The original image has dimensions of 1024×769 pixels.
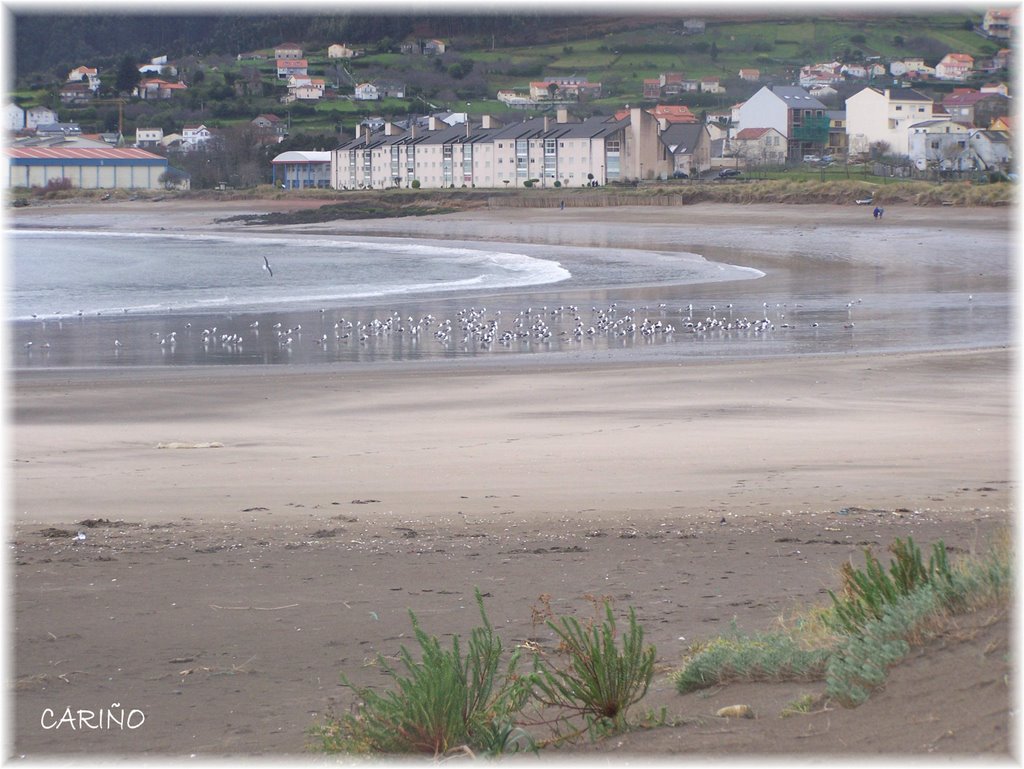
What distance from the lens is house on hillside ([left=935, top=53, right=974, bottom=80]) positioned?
284 feet

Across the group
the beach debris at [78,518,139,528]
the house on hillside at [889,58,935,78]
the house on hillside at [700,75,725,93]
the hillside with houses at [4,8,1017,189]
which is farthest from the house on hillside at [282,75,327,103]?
the beach debris at [78,518,139,528]

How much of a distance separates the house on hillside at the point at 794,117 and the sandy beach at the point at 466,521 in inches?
3068

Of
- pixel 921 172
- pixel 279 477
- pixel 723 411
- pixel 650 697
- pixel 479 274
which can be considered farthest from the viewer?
pixel 921 172

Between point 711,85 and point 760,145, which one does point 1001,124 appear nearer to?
point 760,145

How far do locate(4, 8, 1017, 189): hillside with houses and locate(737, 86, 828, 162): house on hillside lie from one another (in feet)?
0.51

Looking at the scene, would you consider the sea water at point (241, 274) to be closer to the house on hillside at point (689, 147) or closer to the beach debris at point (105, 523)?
the beach debris at point (105, 523)

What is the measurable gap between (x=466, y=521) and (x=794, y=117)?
292 ft

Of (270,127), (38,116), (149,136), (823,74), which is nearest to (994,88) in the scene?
(823,74)

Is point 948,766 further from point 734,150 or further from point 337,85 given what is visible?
point 337,85

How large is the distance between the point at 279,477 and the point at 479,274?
24.2 metres

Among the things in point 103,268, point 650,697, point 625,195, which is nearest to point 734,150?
point 625,195

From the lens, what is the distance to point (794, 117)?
298 ft

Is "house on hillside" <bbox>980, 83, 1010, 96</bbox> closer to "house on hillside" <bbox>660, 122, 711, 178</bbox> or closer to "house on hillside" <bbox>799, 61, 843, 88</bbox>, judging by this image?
"house on hillside" <bbox>660, 122, 711, 178</bbox>

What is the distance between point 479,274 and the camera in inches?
1292
